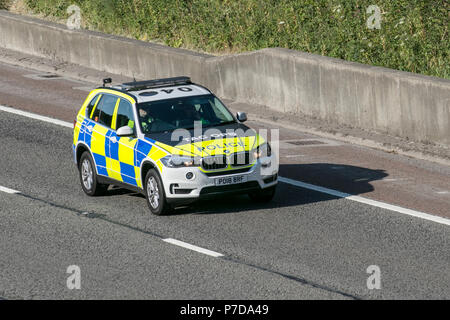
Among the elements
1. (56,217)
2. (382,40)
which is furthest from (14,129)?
(382,40)

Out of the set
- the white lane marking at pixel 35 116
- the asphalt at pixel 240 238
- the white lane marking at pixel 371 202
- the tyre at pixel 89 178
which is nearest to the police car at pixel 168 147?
the tyre at pixel 89 178

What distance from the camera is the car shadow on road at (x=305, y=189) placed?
16.0 meters

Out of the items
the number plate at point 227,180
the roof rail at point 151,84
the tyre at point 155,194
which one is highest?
the roof rail at point 151,84

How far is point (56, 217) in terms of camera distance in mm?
15859

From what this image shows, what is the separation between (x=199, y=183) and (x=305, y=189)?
2567mm

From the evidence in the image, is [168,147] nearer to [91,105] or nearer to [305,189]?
[91,105]

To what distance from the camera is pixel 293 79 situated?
22.2 m

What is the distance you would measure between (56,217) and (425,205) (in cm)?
562

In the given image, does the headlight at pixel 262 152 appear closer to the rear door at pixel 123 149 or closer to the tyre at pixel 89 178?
the rear door at pixel 123 149

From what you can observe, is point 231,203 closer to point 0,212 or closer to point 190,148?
point 190,148

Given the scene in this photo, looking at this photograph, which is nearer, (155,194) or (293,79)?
(155,194)

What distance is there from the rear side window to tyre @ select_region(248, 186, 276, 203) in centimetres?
264

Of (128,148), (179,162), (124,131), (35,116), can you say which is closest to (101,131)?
(128,148)

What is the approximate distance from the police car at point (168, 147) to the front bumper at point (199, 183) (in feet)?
0.05
